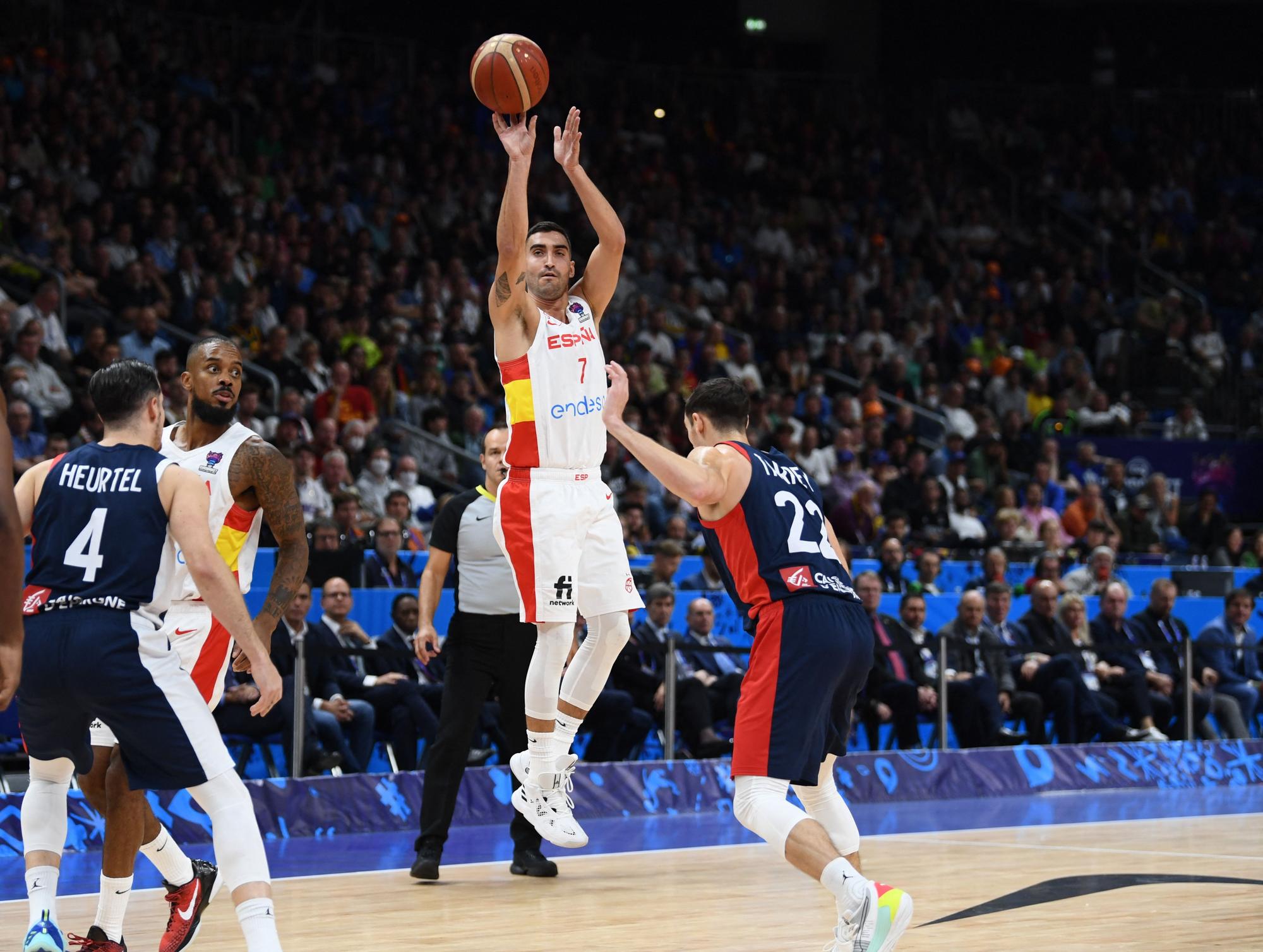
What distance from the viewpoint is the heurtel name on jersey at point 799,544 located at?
237 inches

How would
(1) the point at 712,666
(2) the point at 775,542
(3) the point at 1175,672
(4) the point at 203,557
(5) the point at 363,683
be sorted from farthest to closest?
(3) the point at 1175,672 → (1) the point at 712,666 → (5) the point at 363,683 → (2) the point at 775,542 → (4) the point at 203,557

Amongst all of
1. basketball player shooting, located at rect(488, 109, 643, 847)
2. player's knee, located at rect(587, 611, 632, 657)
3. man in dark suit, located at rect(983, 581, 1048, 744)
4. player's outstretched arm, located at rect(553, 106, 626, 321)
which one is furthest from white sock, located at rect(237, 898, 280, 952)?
man in dark suit, located at rect(983, 581, 1048, 744)

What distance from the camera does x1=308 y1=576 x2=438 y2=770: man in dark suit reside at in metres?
10.1

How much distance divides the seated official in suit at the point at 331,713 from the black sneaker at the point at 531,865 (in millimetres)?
1957

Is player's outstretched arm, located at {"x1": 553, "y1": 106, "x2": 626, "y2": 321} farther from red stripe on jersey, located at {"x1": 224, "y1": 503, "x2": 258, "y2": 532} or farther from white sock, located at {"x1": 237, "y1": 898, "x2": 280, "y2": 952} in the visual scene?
white sock, located at {"x1": 237, "y1": 898, "x2": 280, "y2": 952}

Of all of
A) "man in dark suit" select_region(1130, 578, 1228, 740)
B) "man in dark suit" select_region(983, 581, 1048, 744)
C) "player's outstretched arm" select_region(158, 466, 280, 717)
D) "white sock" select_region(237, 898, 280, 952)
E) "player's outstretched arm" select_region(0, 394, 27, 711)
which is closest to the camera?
"player's outstretched arm" select_region(0, 394, 27, 711)

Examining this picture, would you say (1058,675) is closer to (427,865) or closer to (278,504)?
(427,865)

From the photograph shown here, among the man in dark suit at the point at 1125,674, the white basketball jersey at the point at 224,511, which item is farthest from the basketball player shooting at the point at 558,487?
the man in dark suit at the point at 1125,674

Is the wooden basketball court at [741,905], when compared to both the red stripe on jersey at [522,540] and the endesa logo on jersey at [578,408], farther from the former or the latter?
the endesa logo on jersey at [578,408]

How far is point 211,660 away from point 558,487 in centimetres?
155

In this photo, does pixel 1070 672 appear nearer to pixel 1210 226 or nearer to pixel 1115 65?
pixel 1210 226

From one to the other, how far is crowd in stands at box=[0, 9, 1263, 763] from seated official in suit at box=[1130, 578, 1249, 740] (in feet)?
0.51

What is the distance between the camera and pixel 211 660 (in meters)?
6.26

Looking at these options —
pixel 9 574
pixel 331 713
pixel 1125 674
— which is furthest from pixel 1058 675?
pixel 9 574
